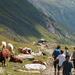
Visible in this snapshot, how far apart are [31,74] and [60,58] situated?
14.0 ft

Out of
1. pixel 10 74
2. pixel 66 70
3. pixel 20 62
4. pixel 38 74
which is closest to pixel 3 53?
pixel 10 74

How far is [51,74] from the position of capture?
60.0 feet

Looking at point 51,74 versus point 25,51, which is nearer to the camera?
point 51,74

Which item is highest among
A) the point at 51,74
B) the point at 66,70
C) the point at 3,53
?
the point at 3,53

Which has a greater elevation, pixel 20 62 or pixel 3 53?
pixel 3 53

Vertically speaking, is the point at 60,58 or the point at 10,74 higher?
the point at 60,58

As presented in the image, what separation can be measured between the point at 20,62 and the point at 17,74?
801 cm

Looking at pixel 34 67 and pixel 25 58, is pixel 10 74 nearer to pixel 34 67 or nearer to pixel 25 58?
pixel 34 67

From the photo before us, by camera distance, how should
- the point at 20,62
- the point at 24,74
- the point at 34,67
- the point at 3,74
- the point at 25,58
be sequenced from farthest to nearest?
the point at 25,58 < the point at 20,62 < the point at 34,67 < the point at 24,74 < the point at 3,74

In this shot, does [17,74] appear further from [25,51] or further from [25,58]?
[25,51]

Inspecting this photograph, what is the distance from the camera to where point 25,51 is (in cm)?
3366

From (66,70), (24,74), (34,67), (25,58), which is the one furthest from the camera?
(25,58)

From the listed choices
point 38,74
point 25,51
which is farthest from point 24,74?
point 25,51

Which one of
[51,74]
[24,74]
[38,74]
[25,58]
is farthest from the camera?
[25,58]
